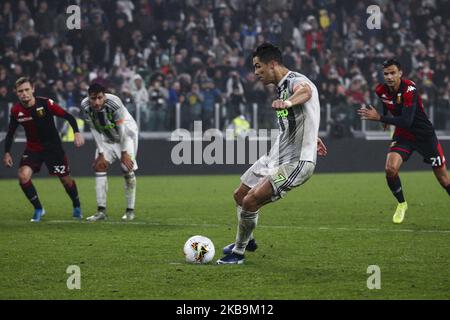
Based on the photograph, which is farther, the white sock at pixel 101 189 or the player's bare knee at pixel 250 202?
the white sock at pixel 101 189

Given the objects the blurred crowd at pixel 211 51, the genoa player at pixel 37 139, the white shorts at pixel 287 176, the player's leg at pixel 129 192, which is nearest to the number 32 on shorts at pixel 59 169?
the genoa player at pixel 37 139

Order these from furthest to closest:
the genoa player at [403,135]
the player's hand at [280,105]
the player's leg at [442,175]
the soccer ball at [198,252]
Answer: the player's leg at [442,175], the genoa player at [403,135], the soccer ball at [198,252], the player's hand at [280,105]

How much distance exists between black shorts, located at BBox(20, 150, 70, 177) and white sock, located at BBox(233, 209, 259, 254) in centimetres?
529

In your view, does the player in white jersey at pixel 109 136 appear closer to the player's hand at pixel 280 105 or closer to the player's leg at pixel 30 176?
the player's leg at pixel 30 176

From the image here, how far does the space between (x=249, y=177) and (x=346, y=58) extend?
19452 mm

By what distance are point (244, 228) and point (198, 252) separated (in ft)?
1.70

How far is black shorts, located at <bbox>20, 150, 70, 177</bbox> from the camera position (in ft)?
46.0

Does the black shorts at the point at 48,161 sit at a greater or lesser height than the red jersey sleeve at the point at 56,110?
lesser

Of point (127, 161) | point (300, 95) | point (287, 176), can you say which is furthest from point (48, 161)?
point (300, 95)

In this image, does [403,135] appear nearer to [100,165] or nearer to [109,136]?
[109,136]

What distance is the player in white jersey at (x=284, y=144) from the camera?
9269mm

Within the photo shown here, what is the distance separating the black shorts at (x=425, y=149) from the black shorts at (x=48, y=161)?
16.0 ft

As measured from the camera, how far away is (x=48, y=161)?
14.1 meters
